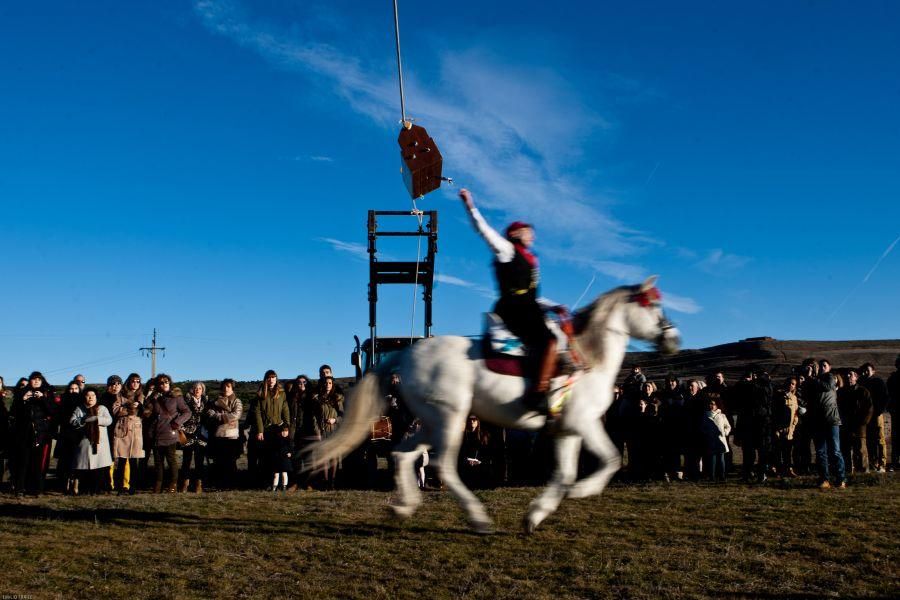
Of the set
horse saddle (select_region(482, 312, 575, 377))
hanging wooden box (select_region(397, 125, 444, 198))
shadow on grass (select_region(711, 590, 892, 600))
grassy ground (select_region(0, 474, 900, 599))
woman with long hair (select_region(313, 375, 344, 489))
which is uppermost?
hanging wooden box (select_region(397, 125, 444, 198))

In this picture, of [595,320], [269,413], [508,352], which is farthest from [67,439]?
[595,320]

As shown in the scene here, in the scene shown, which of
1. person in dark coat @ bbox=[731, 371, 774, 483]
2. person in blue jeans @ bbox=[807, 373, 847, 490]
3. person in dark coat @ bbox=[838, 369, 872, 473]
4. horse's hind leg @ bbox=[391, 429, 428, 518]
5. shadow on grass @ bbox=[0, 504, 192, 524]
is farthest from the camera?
person in dark coat @ bbox=[838, 369, 872, 473]

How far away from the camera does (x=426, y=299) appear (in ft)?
53.4

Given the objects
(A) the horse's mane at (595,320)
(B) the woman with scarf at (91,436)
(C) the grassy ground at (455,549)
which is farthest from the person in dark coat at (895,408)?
(B) the woman with scarf at (91,436)

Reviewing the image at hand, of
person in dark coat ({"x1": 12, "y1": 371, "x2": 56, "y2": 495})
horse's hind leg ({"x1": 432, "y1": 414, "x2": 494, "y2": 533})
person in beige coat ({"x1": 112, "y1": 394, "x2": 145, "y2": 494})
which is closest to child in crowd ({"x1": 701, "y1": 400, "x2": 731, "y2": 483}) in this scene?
horse's hind leg ({"x1": 432, "y1": 414, "x2": 494, "y2": 533})

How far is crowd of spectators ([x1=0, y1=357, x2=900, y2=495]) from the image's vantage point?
40.2ft

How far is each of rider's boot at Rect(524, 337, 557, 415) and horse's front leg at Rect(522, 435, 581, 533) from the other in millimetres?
414

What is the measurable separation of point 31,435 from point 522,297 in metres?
9.43

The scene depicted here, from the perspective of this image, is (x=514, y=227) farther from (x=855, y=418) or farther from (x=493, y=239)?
(x=855, y=418)

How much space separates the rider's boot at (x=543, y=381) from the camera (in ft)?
21.1

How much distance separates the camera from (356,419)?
7293mm

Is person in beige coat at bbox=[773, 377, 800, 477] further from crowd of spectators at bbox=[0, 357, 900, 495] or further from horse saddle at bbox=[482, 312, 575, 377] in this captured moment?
horse saddle at bbox=[482, 312, 575, 377]

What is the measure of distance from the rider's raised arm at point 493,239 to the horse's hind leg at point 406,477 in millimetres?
1774

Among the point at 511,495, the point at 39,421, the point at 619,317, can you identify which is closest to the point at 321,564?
the point at 619,317
